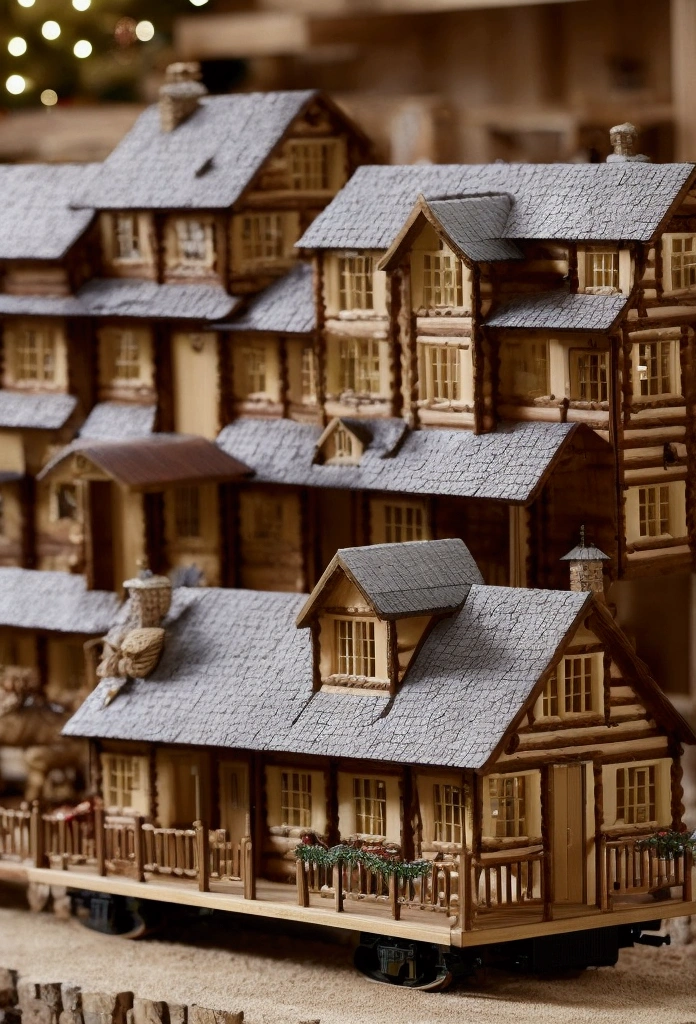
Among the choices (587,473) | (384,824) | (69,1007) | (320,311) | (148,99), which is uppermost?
(148,99)

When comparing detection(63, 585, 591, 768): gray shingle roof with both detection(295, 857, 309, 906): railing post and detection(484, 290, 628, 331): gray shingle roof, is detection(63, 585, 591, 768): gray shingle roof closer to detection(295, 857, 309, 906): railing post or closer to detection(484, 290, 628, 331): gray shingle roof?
detection(295, 857, 309, 906): railing post

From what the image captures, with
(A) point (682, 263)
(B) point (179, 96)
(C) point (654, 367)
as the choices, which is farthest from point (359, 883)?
(B) point (179, 96)

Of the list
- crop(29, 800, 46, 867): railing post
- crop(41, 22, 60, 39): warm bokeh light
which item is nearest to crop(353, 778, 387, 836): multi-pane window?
crop(29, 800, 46, 867): railing post

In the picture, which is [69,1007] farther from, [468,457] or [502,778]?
[468,457]

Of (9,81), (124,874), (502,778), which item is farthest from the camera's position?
(9,81)

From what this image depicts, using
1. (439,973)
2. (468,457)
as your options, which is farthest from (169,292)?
(439,973)

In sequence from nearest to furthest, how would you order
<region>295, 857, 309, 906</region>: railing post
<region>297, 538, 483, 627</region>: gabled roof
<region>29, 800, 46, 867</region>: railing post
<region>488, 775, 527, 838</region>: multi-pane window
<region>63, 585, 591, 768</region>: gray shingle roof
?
<region>63, 585, 591, 768</region>: gray shingle roof → <region>488, 775, 527, 838</region>: multi-pane window → <region>297, 538, 483, 627</region>: gabled roof → <region>295, 857, 309, 906</region>: railing post → <region>29, 800, 46, 867</region>: railing post

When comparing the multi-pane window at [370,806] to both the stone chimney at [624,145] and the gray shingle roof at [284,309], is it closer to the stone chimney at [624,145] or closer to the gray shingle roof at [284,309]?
the gray shingle roof at [284,309]
